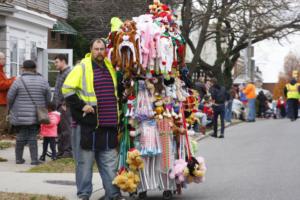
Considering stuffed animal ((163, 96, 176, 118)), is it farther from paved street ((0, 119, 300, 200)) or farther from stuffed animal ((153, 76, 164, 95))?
paved street ((0, 119, 300, 200))

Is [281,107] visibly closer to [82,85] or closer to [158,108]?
[158,108]

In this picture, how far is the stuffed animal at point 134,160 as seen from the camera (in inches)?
378

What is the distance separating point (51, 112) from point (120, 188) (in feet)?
19.4

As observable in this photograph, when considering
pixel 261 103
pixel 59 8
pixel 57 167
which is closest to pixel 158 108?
pixel 57 167

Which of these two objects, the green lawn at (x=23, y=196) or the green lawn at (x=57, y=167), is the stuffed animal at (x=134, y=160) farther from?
the green lawn at (x=57, y=167)

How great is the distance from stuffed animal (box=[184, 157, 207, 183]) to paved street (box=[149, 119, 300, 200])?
0.42m

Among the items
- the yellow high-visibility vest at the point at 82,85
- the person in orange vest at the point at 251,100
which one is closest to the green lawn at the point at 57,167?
the yellow high-visibility vest at the point at 82,85

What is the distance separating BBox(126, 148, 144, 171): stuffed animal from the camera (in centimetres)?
959

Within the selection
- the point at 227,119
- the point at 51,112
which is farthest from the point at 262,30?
the point at 51,112

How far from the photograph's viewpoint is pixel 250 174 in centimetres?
1308

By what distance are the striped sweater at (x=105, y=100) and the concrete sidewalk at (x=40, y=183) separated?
4.04 ft

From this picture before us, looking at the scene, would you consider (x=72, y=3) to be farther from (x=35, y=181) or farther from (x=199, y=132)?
(x=35, y=181)

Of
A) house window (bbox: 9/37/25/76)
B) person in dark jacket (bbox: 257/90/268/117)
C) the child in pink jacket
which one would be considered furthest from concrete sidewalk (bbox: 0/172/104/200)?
person in dark jacket (bbox: 257/90/268/117)

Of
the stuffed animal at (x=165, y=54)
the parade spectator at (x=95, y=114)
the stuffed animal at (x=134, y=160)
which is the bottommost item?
the stuffed animal at (x=134, y=160)
